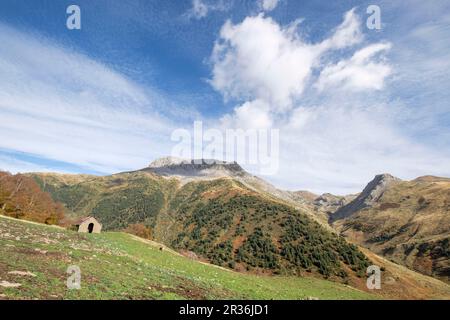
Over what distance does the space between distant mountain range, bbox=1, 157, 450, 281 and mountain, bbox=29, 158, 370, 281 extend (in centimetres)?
26

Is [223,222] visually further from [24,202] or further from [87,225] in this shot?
[24,202]

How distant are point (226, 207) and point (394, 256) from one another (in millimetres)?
75779

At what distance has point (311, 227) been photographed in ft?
277

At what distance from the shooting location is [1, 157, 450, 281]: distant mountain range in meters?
70.1

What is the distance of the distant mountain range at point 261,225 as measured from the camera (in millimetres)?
70125

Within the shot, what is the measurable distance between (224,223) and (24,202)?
57.0 metres

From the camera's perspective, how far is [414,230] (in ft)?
449

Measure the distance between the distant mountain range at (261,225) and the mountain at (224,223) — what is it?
A: 0.87 ft

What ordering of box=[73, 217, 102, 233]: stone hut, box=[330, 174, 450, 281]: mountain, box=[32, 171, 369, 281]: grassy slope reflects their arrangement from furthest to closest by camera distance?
1. box=[330, 174, 450, 281]: mountain
2. box=[32, 171, 369, 281]: grassy slope
3. box=[73, 217, 102, 233]: stone hut

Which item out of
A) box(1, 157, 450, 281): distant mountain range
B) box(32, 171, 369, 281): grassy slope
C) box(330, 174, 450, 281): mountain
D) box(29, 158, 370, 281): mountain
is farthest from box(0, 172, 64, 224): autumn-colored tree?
box(330, 174, 450, 281): mountain

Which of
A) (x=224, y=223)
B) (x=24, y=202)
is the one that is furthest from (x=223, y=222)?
(x=24, y=202)

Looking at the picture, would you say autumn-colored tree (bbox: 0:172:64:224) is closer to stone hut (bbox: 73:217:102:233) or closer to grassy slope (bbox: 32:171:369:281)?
stone hut (bbox: 73:217:102:233)
